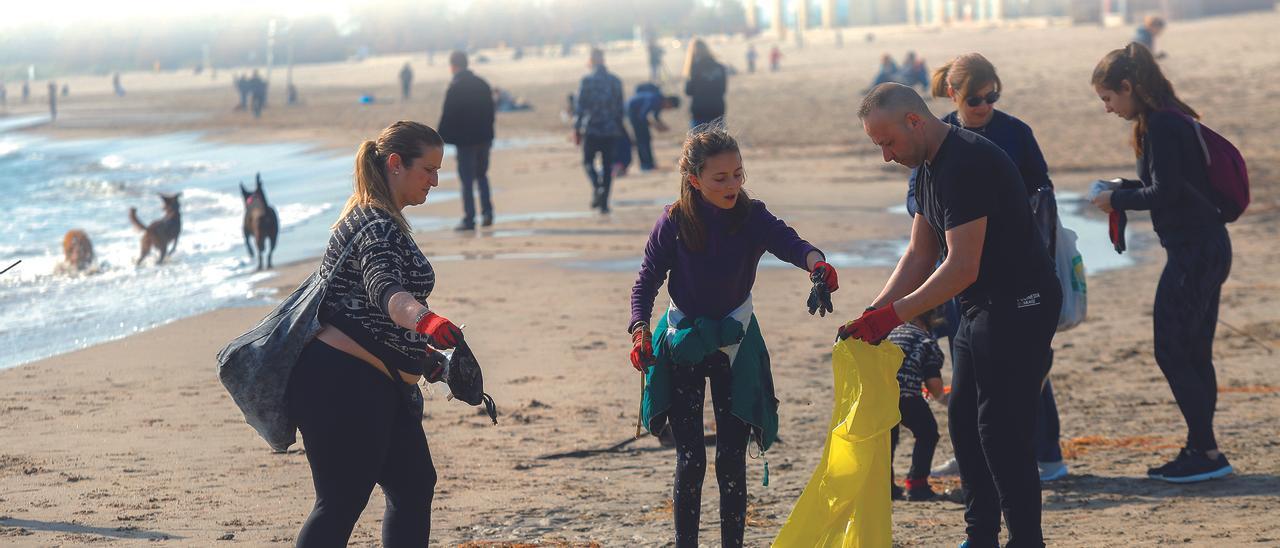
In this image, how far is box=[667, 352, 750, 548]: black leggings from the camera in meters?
4.56

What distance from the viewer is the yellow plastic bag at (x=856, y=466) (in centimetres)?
430

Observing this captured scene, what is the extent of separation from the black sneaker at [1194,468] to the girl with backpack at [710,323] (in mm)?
2251

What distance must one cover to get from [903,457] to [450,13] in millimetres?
163541

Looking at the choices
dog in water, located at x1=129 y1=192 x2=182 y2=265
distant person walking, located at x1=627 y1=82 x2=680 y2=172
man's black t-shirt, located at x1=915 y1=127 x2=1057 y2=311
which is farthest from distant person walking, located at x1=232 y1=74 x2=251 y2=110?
man's black t-shirt, located at x1=915 y1=127 x2=1057 y2=311

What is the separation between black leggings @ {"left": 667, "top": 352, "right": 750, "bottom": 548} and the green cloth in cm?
4

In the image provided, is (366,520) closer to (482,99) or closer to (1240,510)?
(1240,510)

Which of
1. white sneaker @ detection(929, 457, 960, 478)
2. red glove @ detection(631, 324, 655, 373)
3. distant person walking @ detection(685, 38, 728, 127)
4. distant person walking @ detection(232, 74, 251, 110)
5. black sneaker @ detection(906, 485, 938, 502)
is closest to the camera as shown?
red glove @ detection(631, 324, 655, 373)

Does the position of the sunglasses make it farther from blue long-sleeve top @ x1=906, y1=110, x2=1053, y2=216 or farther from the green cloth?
the green cloth

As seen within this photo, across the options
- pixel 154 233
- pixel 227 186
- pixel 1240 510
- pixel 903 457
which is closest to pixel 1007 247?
pixel 1240 510

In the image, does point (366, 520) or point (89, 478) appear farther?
point (89, 478)

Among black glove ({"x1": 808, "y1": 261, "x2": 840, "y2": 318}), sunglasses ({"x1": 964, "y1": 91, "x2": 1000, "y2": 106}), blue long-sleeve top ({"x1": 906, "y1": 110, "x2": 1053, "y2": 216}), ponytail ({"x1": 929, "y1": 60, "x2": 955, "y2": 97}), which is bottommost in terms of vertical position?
black glove ({"x1": 808, "y1": 261, "x2": 840, "y2": 318})

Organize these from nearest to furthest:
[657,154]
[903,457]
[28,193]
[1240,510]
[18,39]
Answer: [1240,510] → [903,457] → [657,154] → [28,193] → [18,39]

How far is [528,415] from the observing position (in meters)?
7.38

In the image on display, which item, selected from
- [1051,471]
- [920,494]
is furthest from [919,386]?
[1051,471]
